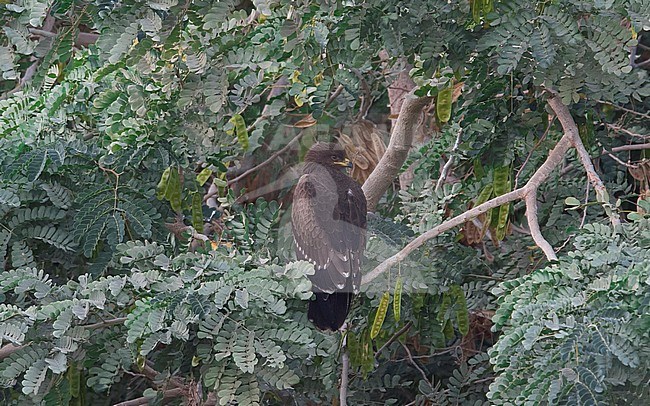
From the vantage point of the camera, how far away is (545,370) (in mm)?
2424

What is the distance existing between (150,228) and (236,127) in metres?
0.50

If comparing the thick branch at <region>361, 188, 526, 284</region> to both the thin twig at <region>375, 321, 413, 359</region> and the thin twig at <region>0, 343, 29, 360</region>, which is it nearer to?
the thin twig at <region>375, 321, 413, 359</region>

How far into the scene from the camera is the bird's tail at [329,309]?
3613 mm

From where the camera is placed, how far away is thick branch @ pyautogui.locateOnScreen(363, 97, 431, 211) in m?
4.19

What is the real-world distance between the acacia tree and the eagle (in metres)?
0.10

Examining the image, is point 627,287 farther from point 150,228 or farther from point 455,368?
point 455,368

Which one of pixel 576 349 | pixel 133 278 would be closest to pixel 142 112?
pixel 133 278

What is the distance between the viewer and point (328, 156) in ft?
14.3

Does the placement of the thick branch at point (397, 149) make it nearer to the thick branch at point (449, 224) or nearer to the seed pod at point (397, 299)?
the thick branch at point (449, 224)

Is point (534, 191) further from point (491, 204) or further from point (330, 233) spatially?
point (330, 233)

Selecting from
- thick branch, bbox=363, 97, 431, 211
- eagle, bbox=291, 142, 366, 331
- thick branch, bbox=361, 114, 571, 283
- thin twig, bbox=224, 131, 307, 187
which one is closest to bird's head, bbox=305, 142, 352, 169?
eagle, bbox=291, 142, 366, 331

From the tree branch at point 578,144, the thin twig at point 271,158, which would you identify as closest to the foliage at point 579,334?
the tree branch at point 578,144

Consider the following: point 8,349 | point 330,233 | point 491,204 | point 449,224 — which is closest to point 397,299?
point 449,224

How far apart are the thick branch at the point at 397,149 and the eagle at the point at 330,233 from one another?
0.16 meters
